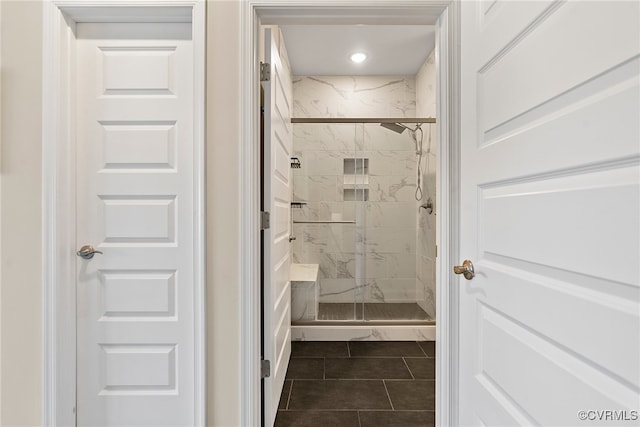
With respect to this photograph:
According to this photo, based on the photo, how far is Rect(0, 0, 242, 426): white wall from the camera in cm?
133

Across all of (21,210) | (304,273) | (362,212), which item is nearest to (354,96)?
(362,212)

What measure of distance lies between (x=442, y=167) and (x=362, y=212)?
6.68 ft

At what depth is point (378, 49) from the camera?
3.02 meters

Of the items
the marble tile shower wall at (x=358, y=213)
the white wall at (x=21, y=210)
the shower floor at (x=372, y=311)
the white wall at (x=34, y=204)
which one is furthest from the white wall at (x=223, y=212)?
the marble tile shower wall at (x=358, y=213)

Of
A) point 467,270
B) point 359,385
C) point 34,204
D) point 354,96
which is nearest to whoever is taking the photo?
point 467,270

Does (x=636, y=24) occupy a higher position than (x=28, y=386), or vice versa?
(x=636, y=24)

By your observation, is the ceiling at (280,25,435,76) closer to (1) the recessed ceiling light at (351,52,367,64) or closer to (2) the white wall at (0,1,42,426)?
(1) the recessed ceiling light at (351,52,367,64)

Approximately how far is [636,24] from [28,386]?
2.20 metres

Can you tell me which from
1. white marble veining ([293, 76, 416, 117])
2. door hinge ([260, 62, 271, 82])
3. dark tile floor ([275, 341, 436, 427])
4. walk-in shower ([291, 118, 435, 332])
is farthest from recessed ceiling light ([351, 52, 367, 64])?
dark tile floor ([275, 341, 436, 427])

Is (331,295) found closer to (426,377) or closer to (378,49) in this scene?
(426,377)

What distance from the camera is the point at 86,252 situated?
1.39m

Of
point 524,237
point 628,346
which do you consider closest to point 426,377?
point 524,237

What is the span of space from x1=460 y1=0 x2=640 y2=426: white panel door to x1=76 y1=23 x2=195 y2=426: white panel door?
1.16 metres

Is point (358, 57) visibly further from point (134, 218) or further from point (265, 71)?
point (134, 218)
